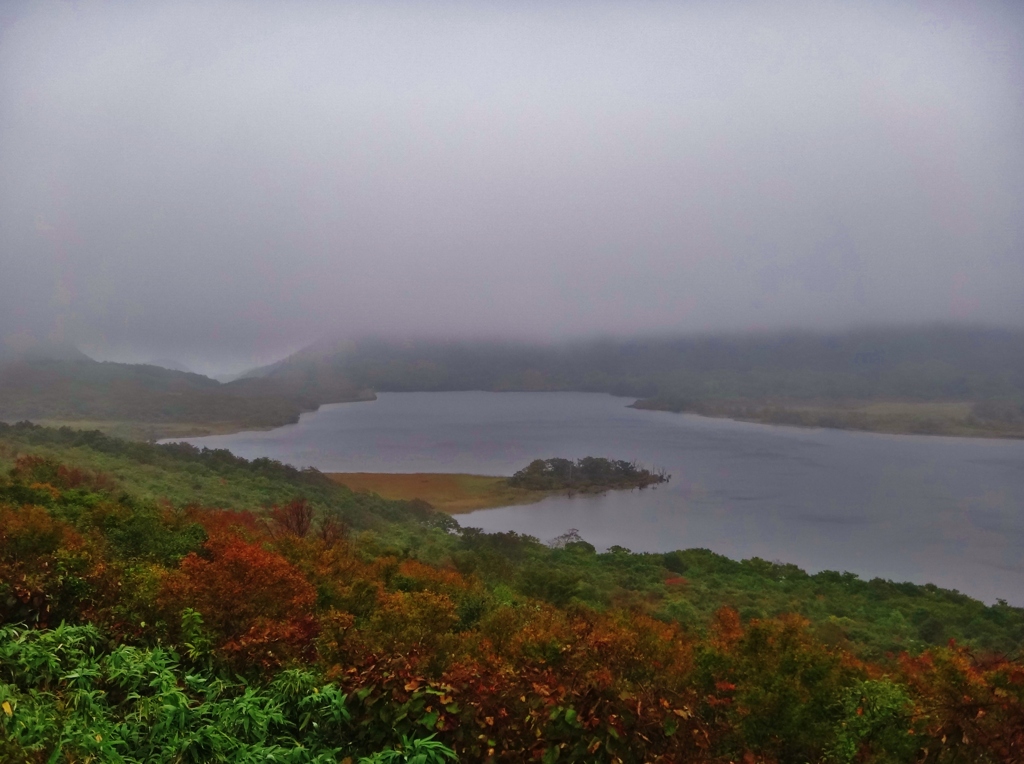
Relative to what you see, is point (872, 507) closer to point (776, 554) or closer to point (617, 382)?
point (776, 554)

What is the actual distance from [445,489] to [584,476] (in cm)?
1021

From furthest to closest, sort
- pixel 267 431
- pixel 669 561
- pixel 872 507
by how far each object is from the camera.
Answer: pixel 267 431 < pixel 872 507 < pixel 669 561

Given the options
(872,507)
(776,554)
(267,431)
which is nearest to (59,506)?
(776,554)

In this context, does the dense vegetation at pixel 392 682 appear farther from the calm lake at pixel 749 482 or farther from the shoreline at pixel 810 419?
the shoreline at pixel 810 419

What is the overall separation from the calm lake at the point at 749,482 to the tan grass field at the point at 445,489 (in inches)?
59.4

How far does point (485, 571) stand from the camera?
41.5 feet

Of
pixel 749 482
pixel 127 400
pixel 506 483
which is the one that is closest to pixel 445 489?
pixel 506 483

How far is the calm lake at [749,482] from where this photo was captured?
29.4m

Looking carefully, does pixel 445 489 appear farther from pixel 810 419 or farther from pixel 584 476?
pixel 810 419

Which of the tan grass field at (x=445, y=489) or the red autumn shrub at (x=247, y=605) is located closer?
the red autumn shrub at (x=247, y=605)

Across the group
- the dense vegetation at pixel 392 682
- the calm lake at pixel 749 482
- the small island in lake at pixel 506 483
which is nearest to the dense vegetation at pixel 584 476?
the small island in lake at pixel 506 483

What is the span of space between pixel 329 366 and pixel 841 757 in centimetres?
9951

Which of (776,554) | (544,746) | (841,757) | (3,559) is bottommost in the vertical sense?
(776,554)

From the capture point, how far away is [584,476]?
4347 centimetres
